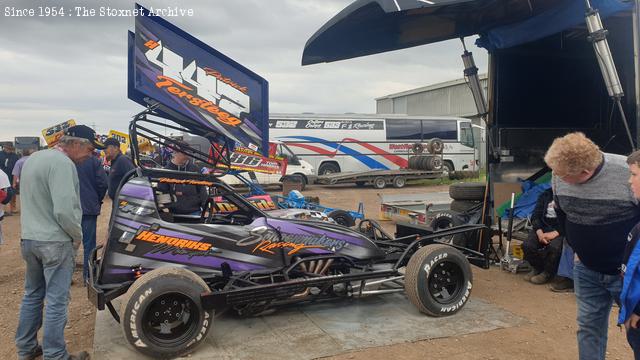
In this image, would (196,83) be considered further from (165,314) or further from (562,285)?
(562,285)

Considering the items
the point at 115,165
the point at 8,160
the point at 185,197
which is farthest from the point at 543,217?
the point at 8,160

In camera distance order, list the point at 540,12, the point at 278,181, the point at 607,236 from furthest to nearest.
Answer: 1. the point at 278,181
2. the point at 540,12
3. the point at 607,236

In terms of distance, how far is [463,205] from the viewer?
26.9 ft

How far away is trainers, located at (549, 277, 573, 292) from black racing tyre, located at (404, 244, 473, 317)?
1.56 metres

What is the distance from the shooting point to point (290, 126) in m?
21.2

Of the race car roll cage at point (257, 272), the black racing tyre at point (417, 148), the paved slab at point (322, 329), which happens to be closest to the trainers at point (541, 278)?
the race car roll cage at point (257, 272)

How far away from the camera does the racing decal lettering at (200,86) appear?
14.8 ft

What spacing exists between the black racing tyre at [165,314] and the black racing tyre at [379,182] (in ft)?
55.4

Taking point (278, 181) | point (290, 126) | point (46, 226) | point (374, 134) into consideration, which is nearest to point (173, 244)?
point (46, 226)

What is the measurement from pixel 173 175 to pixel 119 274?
96 cm

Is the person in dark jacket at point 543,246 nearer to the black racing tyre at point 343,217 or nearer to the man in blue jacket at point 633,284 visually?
the black racing tyre at point 343,217

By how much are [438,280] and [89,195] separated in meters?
4.12

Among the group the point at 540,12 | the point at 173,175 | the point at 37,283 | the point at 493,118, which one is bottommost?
the point at 37,283

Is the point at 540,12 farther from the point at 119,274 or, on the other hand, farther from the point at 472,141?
the point at 472,141
